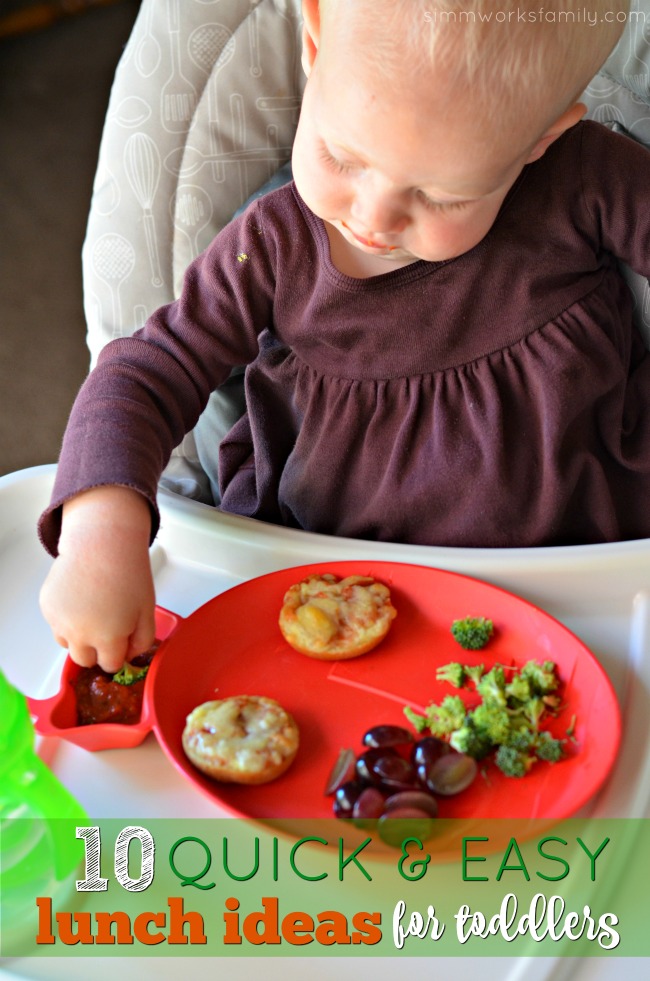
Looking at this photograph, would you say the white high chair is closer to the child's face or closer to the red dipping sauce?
the red dipping sauce

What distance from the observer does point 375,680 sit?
760 mm

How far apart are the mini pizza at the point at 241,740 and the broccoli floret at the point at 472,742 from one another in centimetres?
12

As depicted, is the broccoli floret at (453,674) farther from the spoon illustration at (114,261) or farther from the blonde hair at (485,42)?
the spoon illustration at (114,261)

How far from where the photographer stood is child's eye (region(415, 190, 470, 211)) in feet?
2.44

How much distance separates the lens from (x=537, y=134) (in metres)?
0.74

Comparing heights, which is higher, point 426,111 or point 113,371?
point 426,111

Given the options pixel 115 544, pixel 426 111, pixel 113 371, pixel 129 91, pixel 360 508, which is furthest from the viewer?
pixel 129 91

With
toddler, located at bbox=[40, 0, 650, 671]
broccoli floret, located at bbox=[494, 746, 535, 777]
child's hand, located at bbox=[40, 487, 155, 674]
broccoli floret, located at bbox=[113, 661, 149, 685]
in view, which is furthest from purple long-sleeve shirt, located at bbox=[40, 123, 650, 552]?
broccoli floret, located at bbox=[494, 746, 535, 777]

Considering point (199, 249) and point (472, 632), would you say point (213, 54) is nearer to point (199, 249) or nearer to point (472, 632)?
point (199, 249)

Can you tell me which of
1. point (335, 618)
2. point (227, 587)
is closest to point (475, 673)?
point (335, 618)

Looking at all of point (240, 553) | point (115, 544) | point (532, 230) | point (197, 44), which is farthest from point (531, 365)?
point (197, 44)

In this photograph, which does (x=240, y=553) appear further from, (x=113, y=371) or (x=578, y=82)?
(x=578, y=82)

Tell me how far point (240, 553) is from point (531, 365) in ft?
1.13

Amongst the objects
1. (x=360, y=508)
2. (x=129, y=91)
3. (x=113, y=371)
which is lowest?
(x=360, y=508)
